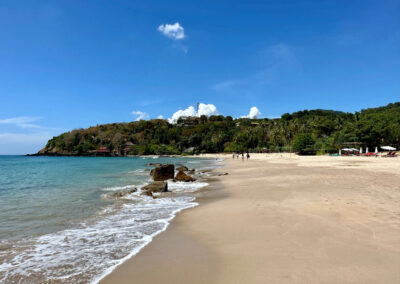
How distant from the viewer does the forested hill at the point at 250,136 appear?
203 feet

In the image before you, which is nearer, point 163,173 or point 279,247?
point 279,247

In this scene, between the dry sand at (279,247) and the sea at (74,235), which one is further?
the sea at (74,235)

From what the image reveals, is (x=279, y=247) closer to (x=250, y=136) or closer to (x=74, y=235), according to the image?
(x=74, y=235)

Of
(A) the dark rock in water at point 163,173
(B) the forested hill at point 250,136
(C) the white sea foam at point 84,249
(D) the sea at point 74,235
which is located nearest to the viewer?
(C) the white sea foam at point 84,249

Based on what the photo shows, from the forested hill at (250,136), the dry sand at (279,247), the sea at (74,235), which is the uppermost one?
the forested hill at (250,136)

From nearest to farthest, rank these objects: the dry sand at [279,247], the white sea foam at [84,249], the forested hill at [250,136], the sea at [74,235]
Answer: the dry sand at [279,247]
the white sea foam at [84,249]
the sea at [74,235]
the forested hill at [250,136]

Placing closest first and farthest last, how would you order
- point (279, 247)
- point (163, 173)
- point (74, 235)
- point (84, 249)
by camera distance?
point (279, 247)
point (84, 249)
point (74, 235)
point (163, 173)

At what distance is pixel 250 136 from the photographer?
108 metres

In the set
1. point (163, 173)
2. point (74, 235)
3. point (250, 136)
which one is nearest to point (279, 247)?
point (74, 235)

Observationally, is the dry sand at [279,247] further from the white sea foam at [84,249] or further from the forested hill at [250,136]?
the forested hill at [250,136]

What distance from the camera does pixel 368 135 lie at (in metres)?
56.0

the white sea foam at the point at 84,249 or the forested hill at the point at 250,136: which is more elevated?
the forested hill at the point at 250,136

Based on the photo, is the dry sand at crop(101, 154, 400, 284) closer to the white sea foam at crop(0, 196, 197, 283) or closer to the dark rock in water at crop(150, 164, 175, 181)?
the white sea foam at crop(0, 196, 197, 283)

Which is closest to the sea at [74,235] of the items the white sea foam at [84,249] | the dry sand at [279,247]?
the white sea foam at [84,249]
